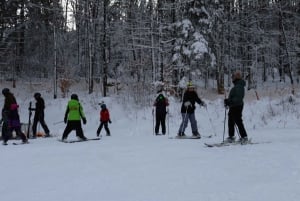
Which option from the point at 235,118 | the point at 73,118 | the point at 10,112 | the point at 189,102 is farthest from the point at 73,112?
the point at 235,118

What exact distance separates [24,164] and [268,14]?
109ft

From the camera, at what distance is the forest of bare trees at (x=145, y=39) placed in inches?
1148

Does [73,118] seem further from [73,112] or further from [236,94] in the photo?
[236,94]

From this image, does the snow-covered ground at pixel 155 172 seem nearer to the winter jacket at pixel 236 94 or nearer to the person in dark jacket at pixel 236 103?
the person in dark jacket at pixel 236 103

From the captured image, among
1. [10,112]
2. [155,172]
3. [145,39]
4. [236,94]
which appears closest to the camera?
[155,172]

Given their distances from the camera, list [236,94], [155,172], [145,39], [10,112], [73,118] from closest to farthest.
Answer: [155,172]
[236,94]
[10,112]
[73,118]
[145,39]

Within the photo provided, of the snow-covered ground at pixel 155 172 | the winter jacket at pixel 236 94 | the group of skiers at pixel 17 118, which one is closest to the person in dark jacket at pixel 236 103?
the winter jacket at pixel 236 94

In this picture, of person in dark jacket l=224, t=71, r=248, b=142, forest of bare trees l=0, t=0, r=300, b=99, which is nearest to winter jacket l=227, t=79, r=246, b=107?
person in dark jacket l=224, t=71, r=248, b=142

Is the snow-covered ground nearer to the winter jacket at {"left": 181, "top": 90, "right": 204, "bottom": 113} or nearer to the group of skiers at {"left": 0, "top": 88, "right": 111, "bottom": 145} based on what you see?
the winter jacket at {"left": 181, "top": 90, "right": 204, "bottom": 113}

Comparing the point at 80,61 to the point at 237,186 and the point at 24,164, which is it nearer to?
the point at 24,164

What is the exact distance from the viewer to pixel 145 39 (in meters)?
31.4

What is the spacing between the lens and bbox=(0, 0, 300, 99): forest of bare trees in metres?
29.2

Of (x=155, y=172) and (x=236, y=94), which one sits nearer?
(x=155, y=172)

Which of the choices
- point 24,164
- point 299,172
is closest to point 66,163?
point 24,164
